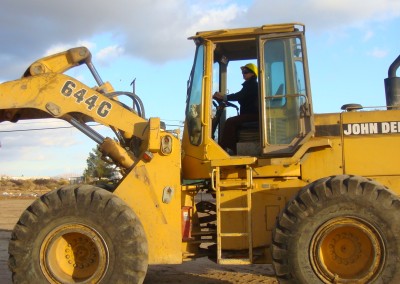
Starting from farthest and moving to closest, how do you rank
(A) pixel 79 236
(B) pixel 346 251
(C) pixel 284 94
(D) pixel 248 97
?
(D) pixel 248 97
(C) pixel 284 94
(A) pixel 79 236
(B) pixel 346 251

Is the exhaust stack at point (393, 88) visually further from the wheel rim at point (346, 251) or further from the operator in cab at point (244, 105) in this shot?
the wheel rim at point (346, 251)

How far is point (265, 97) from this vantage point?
6.74m

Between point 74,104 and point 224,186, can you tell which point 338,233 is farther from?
point 74,104

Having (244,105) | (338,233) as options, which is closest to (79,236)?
(244,105)

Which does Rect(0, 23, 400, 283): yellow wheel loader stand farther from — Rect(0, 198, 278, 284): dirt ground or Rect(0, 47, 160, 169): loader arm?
Rect(0, 198, 278, 284): dirt ground

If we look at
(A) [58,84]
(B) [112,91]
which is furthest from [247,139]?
(A) [58,84]

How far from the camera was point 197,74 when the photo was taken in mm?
7176

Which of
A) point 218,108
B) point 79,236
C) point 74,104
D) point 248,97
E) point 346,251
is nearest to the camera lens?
point 346,251

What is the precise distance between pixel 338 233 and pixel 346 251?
213 millimetres

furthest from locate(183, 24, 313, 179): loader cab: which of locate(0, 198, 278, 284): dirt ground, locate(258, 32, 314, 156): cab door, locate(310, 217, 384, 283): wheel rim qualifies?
locate(0, 198, 278, 284): dirt ground

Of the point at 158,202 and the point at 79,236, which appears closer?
the point at 79,236

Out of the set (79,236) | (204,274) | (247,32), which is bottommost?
(204,274)

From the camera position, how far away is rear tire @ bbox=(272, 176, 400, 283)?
587 centimetres

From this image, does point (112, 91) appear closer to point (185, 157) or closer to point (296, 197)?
point (185, 157)
